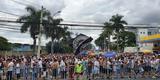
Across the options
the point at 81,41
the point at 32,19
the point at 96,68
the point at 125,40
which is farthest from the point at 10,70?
the point at 125,40

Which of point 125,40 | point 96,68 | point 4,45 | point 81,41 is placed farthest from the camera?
point 125,40

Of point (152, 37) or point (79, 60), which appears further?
point (152, 37)

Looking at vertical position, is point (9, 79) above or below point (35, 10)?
below

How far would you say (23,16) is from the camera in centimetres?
5384

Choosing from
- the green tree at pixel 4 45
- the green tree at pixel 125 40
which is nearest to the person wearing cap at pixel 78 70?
the green tree at pixel 4 45

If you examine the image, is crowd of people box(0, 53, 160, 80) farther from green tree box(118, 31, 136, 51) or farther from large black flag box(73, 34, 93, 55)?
green tree box(118, 31, 136, 51)

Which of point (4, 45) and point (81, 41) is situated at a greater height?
point (81, 41)

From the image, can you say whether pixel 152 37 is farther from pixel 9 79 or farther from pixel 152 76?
pixel 9 79

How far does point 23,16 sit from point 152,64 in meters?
29.8

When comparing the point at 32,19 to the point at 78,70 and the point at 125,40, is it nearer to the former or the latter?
the point at 78,70

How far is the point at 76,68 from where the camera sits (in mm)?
23625

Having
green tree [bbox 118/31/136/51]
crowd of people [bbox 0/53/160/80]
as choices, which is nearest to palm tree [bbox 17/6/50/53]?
crowd of people [bbox 0/53/160/80]

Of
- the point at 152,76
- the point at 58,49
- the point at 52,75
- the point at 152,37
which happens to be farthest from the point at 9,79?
the point at 58,49

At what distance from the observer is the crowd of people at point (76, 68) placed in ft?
74.5
